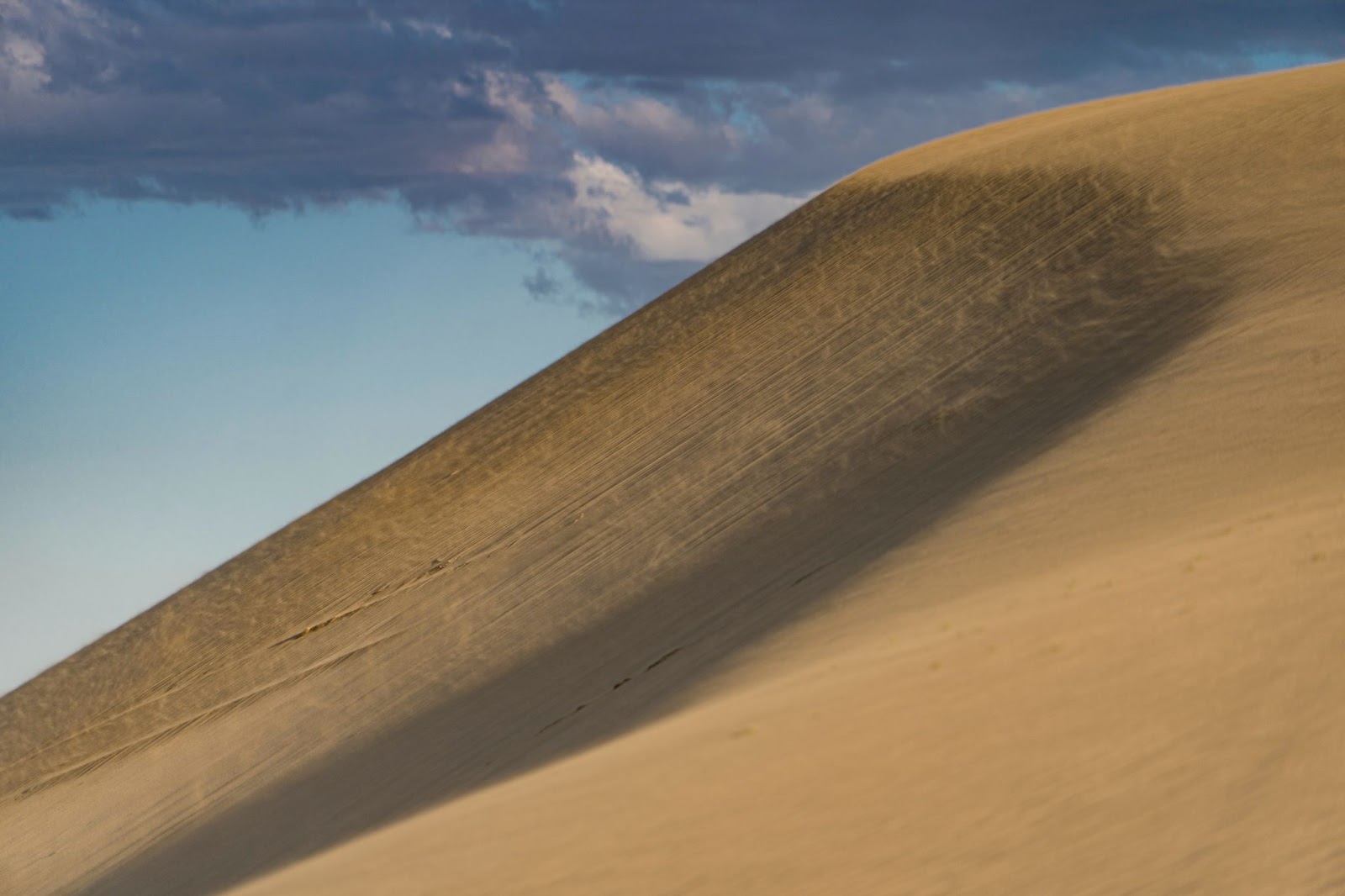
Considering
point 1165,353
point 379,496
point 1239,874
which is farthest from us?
point 379,496

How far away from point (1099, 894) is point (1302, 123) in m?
16.8

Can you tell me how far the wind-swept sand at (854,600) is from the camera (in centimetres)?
743

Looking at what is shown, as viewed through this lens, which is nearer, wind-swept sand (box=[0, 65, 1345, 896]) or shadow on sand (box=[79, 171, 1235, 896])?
wind-swept sand (box=[0, 65, 1345, 896])

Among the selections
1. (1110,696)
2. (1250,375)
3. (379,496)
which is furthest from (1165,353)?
(379,496)

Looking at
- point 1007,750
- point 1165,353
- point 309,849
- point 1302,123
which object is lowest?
point 1007,750

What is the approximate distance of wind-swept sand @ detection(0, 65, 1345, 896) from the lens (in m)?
7.43

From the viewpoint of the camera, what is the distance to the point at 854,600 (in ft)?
42.2

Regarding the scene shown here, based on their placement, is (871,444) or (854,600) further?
(871,444)

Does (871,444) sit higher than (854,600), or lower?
higher

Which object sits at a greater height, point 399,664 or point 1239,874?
point 399,664

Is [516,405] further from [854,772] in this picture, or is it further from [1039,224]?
[854,772]

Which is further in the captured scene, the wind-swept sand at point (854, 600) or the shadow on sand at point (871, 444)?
the shadow on sand at point (871, 444)

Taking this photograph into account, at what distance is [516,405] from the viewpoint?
22.6 m

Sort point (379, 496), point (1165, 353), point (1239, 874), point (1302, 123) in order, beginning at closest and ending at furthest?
point (1239, 874) < point (1165, 353) < point (1302, 123) < point (379, 496)
